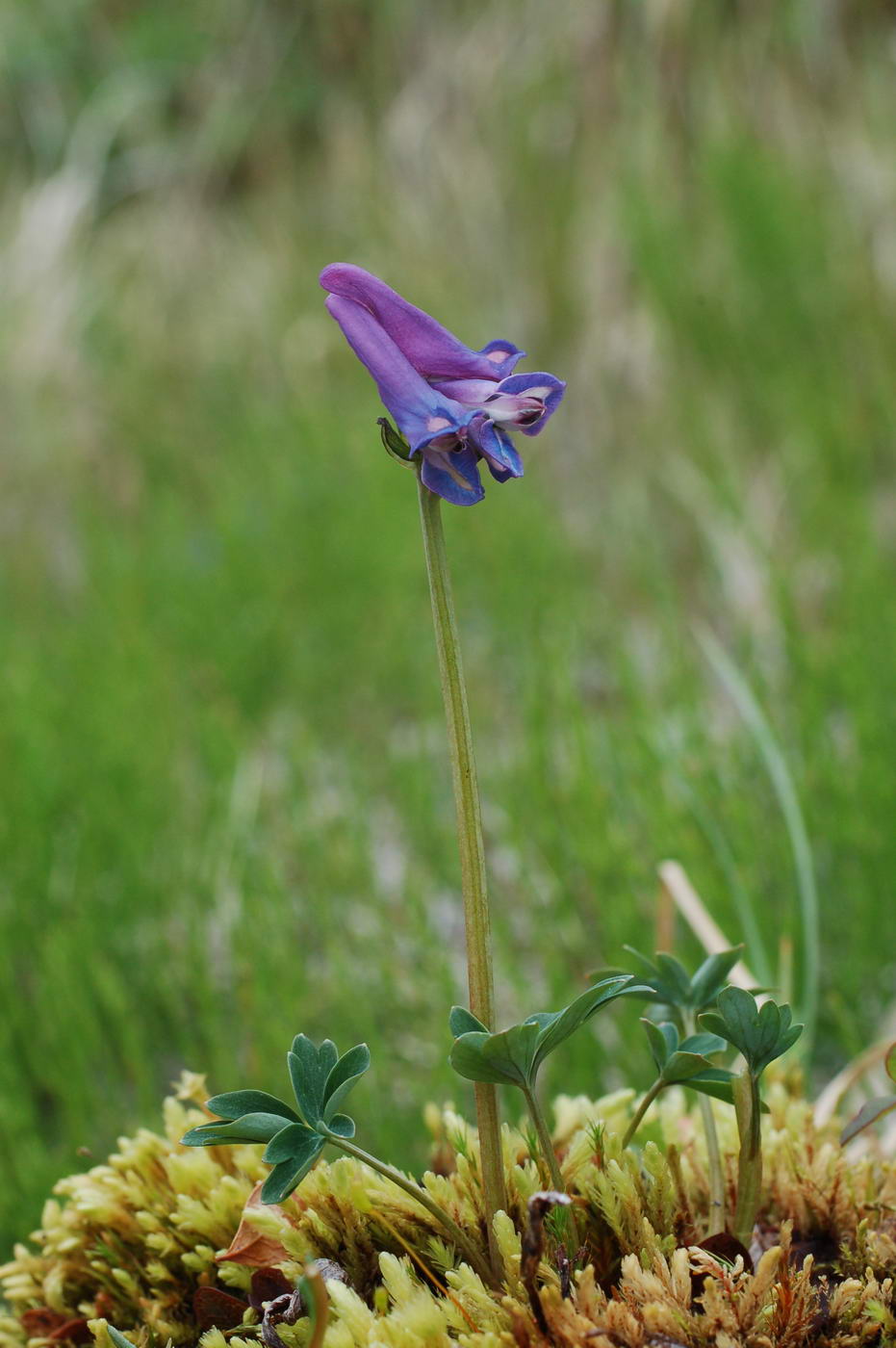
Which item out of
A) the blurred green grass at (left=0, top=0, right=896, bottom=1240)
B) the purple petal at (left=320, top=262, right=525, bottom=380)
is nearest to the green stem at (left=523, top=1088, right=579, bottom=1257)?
the purple petal at (left=320, top=262, right=525, bottom=380)

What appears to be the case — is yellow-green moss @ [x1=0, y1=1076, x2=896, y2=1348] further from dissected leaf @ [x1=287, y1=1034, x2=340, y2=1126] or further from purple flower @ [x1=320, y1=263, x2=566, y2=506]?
purple flower @ [x1=320, y1=263, x2=566, y2=506]

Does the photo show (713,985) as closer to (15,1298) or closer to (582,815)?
(15,1298)

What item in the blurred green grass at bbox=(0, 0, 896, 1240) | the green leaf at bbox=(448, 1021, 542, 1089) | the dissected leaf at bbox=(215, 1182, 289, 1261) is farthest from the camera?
the blurred green grass at bbox=(0, 0, 896, 1240)

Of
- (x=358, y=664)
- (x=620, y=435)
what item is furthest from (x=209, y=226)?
(x=358, y=664)

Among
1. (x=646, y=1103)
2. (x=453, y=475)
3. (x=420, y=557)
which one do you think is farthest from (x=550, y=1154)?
(x=420, y=557)

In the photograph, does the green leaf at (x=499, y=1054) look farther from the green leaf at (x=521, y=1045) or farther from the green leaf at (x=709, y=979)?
the green leaf at (x=709, y=979)

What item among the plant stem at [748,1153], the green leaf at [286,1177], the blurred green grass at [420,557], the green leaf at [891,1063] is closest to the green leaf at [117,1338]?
Answer: the green leaf at [286,1177]
